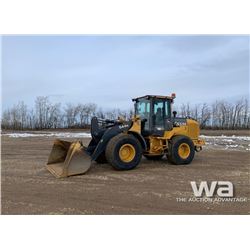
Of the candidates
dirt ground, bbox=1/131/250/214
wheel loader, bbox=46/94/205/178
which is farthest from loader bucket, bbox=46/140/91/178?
dirt ground, bbox=1/131/250/214

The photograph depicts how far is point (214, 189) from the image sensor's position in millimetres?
7691

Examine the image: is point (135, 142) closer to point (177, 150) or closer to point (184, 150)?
point (177, 150)

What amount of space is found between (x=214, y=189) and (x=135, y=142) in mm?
2900

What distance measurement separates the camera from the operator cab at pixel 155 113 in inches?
429

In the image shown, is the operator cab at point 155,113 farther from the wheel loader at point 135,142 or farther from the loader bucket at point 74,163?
the loader bucket at point 74,163

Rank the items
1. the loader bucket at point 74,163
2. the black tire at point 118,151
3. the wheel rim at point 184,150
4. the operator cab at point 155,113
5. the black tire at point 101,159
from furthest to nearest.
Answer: the wheel rim at point 184,150
the operator cab at point 155,113
the black tire at point 101,159
the black tire at point 118,151
the loader bucket at point 74,163

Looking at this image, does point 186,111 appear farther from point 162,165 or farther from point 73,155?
point 73,155

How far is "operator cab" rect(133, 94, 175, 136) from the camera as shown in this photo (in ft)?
35.7

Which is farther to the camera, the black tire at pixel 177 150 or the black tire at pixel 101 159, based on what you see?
the black tire at pixel 177 150

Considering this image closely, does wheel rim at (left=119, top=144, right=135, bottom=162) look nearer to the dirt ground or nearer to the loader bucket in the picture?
the dirt ground

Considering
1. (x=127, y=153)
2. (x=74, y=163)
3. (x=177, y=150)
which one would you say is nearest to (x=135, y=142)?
(x=127, y=153)

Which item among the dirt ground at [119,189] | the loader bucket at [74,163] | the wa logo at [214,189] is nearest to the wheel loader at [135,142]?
the loader bucket at [74,163]

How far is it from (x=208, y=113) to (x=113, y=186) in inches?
1600

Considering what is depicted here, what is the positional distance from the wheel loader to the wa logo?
2262 mm
